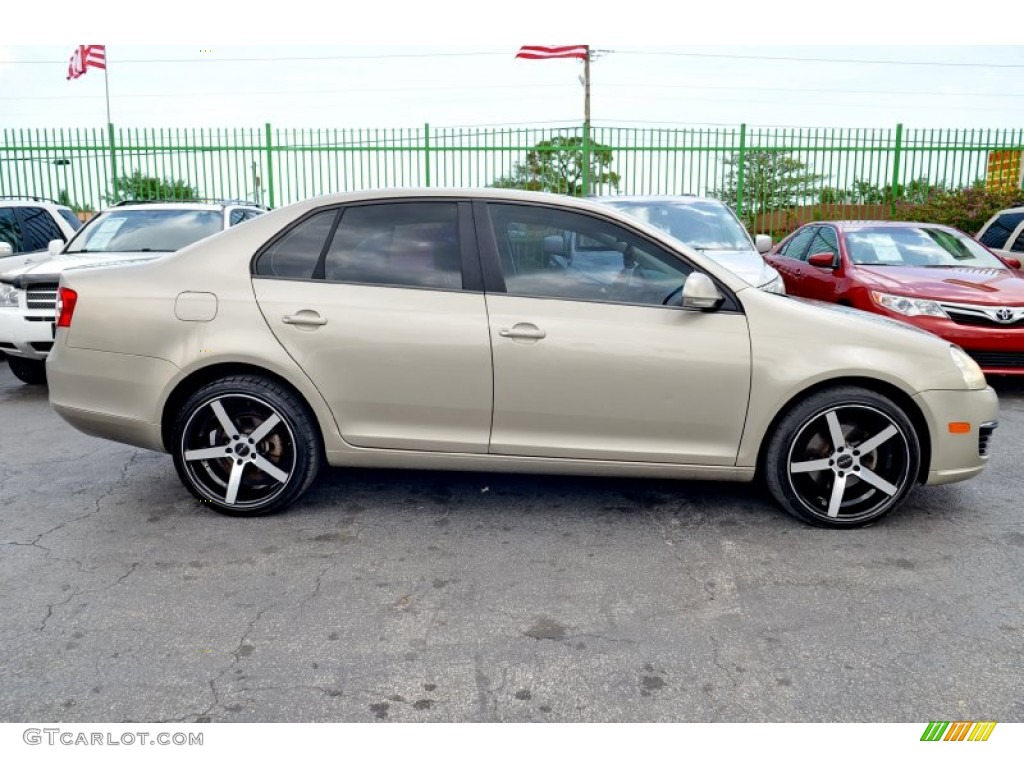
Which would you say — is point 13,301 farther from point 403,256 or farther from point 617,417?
point 617,417

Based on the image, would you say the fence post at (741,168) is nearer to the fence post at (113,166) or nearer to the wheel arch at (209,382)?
the fence post at (113,166)

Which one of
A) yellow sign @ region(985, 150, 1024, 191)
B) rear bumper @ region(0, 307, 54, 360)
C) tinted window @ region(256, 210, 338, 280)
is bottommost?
rear bumper @ region(0, 307, 54, 360)

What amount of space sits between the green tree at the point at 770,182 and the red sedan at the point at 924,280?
6.11 metres

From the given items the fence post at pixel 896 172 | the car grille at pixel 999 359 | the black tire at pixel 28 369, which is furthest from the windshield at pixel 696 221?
the fence post at pixel 896 172

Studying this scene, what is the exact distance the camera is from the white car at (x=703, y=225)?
8.09 meters

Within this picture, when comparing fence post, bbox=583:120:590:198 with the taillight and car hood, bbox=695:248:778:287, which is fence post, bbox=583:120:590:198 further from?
the taillight

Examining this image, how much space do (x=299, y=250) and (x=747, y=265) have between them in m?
4.73

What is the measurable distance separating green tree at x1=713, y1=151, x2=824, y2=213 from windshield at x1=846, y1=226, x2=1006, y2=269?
6.79 m

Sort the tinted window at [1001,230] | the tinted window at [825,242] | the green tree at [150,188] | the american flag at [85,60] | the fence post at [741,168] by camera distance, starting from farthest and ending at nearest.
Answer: the american flag at [85,60] < the green tree at [150,188] < the fence post at [741,168] < the tinted window at [1001,230] < the tinted window at [825,242]

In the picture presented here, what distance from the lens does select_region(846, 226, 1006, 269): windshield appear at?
314 inches

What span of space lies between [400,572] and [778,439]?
1880mm

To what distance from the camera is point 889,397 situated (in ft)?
13.5

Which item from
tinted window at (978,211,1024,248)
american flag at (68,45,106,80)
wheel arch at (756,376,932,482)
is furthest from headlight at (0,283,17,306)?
american flag at (68,45,106,80)
